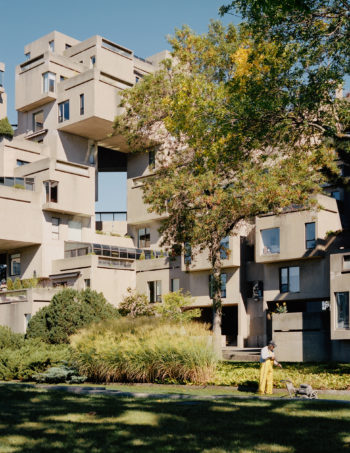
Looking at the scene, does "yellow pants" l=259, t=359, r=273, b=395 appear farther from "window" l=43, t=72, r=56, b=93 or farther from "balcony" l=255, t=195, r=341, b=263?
"window" l=43, t=72, r=56, b=93

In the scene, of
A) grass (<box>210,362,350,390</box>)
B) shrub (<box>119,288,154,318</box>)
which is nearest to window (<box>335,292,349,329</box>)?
grass (<box>210,362,350,390</box>)

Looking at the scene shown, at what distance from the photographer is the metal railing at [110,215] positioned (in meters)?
67.5

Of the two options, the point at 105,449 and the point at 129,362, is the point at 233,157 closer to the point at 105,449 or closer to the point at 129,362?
the point at 129,362

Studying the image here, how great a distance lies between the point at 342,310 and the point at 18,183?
29.7 m

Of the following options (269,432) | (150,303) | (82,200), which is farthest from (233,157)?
(82,200)

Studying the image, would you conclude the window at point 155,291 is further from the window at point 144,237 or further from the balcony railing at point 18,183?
the balcony railing at point 18,183

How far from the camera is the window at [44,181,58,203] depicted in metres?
51.2

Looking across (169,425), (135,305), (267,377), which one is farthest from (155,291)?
(169,425)

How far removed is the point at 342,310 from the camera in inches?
1178

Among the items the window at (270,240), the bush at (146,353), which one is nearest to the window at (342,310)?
the bush at (146,353)

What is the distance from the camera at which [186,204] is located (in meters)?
30.5

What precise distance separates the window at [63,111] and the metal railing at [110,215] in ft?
46.7

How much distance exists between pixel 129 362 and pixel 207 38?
1782 centimetres

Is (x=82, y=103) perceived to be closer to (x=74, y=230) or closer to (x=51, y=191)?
(x=51, y=191)
